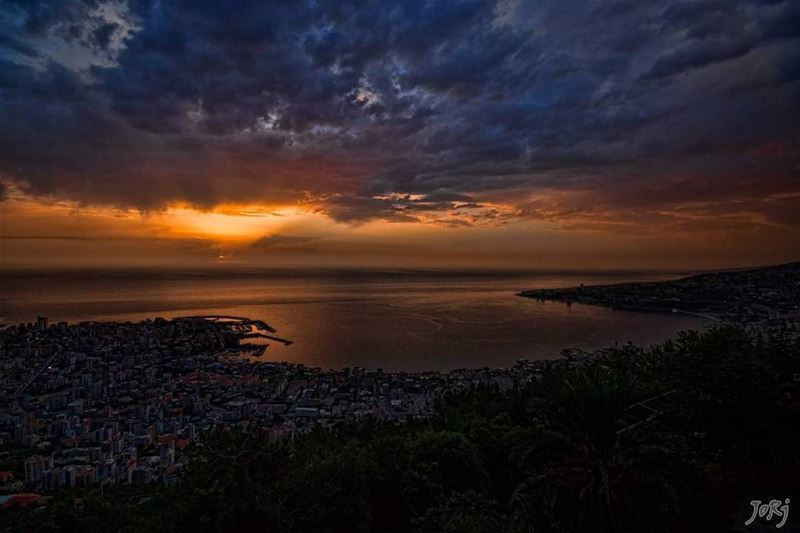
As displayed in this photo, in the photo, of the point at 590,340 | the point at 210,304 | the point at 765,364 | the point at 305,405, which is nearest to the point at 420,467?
the point at 765,364

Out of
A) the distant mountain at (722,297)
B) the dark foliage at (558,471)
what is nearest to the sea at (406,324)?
the distant mountain at (722,297)

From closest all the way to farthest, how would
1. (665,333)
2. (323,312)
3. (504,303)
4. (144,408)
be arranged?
(144,408) < (665,333) < (323,312) < (504,303)

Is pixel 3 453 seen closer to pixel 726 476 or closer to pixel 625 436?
pixel 625 436
